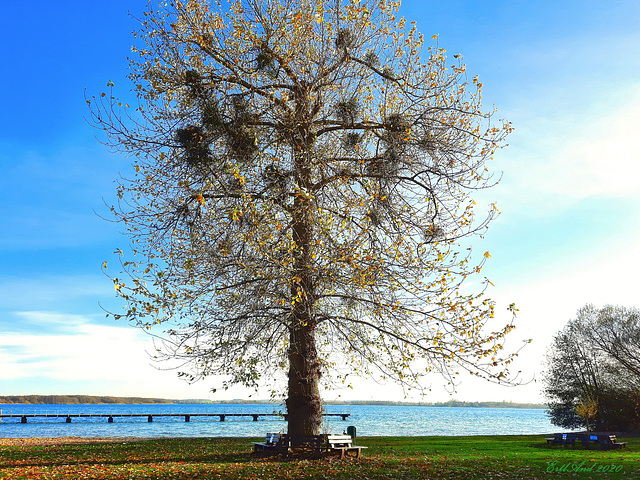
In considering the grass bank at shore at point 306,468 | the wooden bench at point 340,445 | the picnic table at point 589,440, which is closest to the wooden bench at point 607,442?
the picnic table at point 589,440

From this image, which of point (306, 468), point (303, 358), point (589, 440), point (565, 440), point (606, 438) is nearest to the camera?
point (306, 468)

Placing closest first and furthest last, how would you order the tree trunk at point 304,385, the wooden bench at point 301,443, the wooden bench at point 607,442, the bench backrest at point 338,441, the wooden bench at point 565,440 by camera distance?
the wooden bench at point 301,443
the tree trunk at point 304,385
the bench backrest at point 338,441
the wooden bench at point 607,442
the wooden bench at point 565,440

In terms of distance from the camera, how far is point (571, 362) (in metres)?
40.6

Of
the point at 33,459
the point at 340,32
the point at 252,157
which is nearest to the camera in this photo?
the point at 252,157

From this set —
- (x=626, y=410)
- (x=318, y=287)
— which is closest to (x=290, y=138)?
(x=318, y=287)

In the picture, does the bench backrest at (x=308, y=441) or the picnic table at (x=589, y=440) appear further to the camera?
the picnic table at (x=589, y=440)

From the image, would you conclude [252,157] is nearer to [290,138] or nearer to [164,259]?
[290,138]

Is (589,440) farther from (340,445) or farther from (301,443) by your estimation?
(301,443)

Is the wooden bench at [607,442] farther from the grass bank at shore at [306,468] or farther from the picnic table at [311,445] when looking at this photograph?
the picnic table at [311,445]

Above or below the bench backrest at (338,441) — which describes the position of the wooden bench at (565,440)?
below

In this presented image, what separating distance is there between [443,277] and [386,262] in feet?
4.84

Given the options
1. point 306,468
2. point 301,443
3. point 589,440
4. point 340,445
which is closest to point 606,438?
point 589,440

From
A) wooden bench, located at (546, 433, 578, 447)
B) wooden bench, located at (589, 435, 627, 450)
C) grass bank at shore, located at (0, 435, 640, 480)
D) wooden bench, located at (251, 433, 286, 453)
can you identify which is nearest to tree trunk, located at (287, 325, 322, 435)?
wooden bench, located at (251, 433, 286, 453)

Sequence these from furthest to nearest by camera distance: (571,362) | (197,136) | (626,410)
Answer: (571,362) → (626,410) → (197,136)
